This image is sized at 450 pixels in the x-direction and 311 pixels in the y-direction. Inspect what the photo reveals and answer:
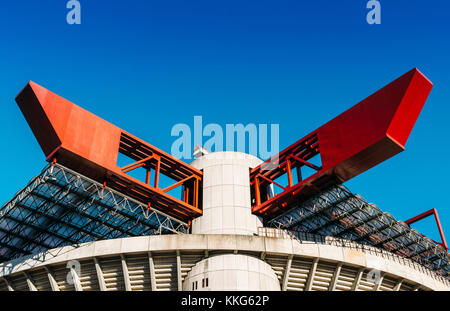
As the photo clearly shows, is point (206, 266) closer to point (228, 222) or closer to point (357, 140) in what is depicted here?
point (228, 222)

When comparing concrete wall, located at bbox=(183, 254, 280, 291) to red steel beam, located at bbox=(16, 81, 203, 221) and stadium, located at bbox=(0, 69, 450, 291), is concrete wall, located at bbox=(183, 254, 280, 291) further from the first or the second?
red steel beam, located at bbox=(16, 81, 203, 221)

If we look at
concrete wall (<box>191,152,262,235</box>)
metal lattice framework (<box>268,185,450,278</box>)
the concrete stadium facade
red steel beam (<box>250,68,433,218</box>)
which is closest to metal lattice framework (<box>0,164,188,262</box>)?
concrete wall (<box>191,152,262,235</box>)

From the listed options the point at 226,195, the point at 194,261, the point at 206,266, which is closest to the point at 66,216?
the point at 226,195

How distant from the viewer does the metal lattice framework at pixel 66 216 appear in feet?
135

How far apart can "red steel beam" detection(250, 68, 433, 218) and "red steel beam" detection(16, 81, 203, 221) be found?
796 centimetres

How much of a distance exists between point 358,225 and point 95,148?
2974cm

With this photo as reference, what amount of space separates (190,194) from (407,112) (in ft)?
67.7

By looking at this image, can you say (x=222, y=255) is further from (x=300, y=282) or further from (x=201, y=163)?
(x=201, y=163)

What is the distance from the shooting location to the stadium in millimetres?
33781

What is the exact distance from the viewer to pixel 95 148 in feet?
120

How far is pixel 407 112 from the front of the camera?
34062mm

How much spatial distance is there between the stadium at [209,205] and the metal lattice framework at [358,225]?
53cm
